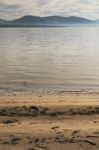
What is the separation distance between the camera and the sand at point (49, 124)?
9.30 meters

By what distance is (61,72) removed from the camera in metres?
26.8

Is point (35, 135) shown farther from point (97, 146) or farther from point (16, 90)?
point (16, 90)

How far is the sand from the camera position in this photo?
9.30 m

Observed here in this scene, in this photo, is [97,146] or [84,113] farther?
[84,113]

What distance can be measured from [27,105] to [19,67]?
1610 cm

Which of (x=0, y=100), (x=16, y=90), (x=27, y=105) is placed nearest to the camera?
(x=27, y=105)

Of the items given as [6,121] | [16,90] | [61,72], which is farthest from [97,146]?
[61,72]

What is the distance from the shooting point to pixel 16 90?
1947cm

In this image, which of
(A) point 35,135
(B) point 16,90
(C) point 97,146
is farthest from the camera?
(B) point 16,90

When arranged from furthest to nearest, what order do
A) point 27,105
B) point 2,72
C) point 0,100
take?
point 2,72
point 0,100
point 27,105

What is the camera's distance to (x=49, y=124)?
11031 millimetres

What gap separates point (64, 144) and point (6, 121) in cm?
259

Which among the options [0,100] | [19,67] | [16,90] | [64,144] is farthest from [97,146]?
[19,67]

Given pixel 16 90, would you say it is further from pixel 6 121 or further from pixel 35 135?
pixel 35 135
